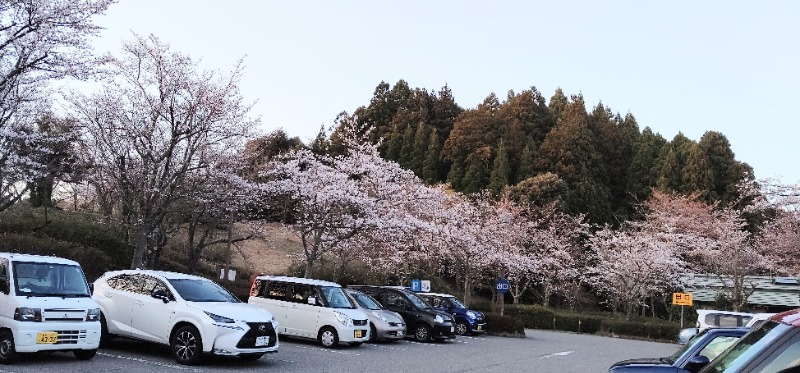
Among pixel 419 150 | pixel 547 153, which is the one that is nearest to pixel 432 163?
pixel 419 150

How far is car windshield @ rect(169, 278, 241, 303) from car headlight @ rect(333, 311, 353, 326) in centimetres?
327

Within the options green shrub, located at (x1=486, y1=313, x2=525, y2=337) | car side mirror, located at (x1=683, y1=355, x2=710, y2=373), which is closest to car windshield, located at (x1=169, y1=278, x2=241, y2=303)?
car side mirror, located at (x1=683, y1=355, x2=710, y2=373)

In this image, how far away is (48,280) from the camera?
917cm

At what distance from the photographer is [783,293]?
37.3 m

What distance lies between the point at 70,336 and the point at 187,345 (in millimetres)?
1665

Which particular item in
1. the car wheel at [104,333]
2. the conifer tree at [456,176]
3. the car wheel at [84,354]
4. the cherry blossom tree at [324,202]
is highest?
the conifer tree at [456,176]

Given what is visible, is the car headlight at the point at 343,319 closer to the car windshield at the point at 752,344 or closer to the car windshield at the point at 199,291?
the car windshield at the point at 199,291

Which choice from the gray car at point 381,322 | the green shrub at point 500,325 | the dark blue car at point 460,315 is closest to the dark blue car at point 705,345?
the gray car at point 381,322

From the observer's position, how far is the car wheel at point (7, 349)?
27.1 feet

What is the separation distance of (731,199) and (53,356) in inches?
1912

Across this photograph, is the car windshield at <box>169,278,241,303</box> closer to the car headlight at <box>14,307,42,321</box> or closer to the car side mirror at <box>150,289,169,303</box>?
the car side mirror at <box>150,289,169,303</box>

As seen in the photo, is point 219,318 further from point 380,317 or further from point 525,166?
point 525,166

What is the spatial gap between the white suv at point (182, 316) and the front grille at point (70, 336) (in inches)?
54.0

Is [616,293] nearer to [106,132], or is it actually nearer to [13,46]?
[106,132]
